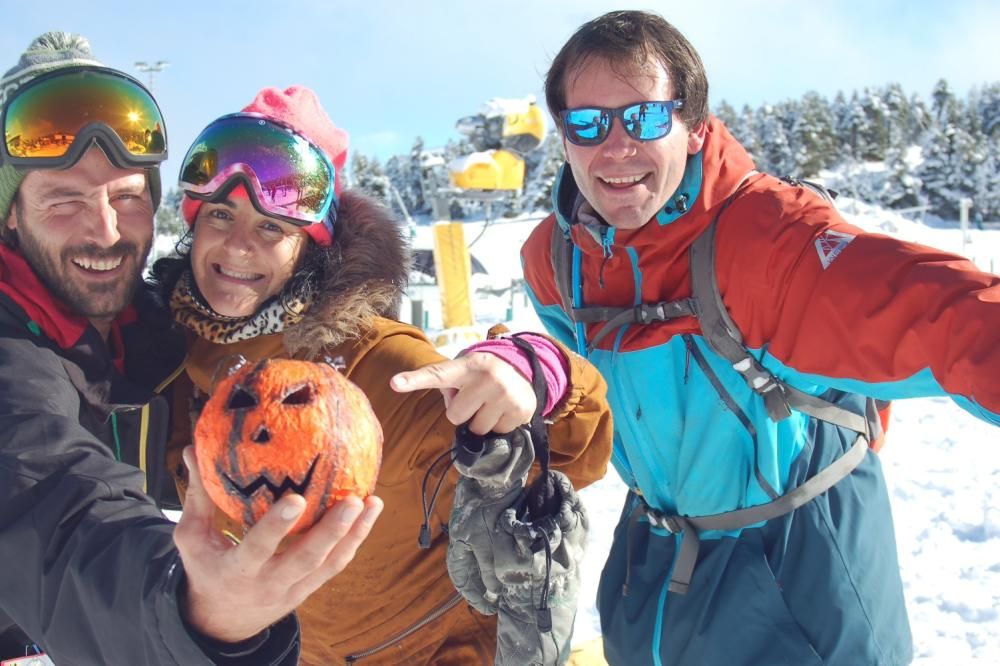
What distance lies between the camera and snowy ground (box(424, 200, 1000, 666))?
14.0ft

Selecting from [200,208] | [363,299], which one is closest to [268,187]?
[200,208]

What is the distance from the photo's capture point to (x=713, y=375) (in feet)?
7.71

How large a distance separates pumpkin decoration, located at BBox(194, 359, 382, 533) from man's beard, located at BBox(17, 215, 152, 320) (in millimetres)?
1115

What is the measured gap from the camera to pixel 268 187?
7.66ft

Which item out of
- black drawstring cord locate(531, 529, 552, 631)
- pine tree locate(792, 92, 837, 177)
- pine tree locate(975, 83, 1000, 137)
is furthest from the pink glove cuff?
pine tree locate(975, 83, 1000, 137)

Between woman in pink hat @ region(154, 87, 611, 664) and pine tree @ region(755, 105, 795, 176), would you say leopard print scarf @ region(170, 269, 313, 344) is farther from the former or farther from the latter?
pine tree @ region(755, 105, 795, 176)

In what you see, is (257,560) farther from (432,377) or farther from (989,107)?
(989,107)

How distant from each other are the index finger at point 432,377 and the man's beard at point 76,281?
1.23 metres

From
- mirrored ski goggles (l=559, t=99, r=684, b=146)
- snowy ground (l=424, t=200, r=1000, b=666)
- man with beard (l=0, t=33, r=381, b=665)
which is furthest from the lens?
snowy ground (l=424, t=200, r=1000, b=666)

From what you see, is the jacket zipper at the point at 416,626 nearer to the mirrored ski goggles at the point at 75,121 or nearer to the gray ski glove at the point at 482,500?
the gray ski glove at the point at 482,500

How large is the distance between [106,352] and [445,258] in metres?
12.4

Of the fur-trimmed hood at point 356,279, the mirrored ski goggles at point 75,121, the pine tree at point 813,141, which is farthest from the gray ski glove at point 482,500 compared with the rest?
the pine tree at point 813,141

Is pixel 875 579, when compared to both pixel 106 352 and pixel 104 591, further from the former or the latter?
pixel 106 352

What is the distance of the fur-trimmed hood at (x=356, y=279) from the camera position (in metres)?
2.25
